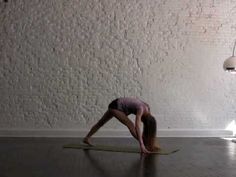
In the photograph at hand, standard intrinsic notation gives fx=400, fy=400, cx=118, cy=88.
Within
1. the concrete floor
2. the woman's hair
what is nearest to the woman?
the woman's hair

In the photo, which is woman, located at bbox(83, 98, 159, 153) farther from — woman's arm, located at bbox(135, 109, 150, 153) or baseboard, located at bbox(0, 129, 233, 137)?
baseboard, located at bbox(0, 129, 233, 137)

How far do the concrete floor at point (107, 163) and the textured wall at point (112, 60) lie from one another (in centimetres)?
201

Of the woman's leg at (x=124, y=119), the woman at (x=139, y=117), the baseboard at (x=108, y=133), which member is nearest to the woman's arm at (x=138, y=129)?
the woman at (x=139, y=117)

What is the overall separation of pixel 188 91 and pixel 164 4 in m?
1.80

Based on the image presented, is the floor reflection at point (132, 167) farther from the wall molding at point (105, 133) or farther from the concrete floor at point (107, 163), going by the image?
the wall molding at point (105, 133)

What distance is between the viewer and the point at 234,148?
6.11 metres

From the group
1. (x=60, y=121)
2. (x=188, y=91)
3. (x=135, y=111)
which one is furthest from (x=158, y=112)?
(x=135, y=111)

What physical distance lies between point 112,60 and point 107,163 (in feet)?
12.3

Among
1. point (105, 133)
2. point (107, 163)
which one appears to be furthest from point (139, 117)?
point (105, 133)

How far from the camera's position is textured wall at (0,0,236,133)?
24.5ft

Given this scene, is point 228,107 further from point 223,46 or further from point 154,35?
point 154,35

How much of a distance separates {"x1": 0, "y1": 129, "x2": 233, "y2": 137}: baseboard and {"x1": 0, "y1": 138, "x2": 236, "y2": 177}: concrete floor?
1.78 meters

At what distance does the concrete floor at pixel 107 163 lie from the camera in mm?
3682

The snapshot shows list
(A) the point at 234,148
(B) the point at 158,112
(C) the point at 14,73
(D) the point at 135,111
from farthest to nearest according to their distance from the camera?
(B) the point at 158,112 < (C) the point at 14,73 < (A) the point at 234,148 < (D) the point at 135,111
